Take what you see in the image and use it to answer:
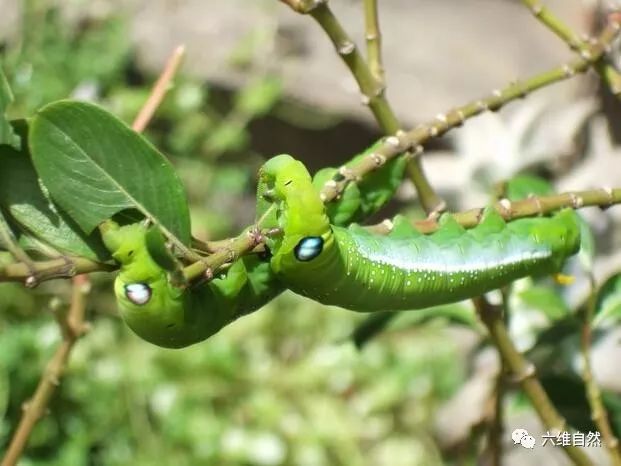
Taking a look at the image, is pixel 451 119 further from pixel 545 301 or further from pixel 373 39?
pixel 545 301

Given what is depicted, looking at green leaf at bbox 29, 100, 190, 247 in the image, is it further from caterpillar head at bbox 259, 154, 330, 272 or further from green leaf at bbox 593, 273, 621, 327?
green leaf at bbox 593, 273, 621, 327

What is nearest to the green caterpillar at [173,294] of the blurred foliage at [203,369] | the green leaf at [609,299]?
the green leaf at [609,299]

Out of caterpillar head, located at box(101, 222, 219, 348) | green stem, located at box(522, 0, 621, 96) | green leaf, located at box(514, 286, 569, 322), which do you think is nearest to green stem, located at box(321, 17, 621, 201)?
green stem, located at box(522, 0, 621, 96)

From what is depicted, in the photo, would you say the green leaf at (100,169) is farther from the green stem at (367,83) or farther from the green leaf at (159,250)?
the green stem at (367,83)

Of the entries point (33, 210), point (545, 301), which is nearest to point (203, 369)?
point (545, 301)

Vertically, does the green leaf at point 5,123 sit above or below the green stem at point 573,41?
below

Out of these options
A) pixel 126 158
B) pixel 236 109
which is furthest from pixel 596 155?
pixel 126 158

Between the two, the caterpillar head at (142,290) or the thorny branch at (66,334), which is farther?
the thorny branch at (66,334)
